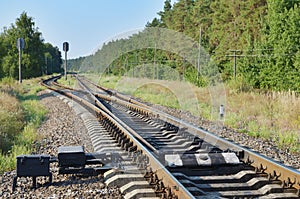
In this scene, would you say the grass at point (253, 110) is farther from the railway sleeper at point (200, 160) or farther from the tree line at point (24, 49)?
the tree line at point (24, 49)

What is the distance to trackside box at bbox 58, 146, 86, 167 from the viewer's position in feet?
18.9

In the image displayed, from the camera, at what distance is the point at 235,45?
32.1 metres

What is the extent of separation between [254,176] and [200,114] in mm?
8187

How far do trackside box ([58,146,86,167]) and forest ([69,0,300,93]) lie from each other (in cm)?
1177

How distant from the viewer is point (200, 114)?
530 inches

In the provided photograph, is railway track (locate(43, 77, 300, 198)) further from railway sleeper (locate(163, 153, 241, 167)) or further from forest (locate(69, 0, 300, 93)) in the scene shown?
forest (locate(69, 0, 300, 93))

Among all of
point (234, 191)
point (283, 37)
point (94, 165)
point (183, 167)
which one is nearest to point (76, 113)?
point (94, 165)

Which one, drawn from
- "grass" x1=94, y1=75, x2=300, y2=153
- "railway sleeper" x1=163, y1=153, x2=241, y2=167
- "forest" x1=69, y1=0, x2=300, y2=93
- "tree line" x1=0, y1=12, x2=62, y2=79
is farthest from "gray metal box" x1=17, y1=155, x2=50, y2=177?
"tree line" x1=0, y1=12, x2=62, y2=79

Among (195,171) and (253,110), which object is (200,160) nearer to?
(195,171)

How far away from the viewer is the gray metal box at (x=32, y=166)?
5.37 m

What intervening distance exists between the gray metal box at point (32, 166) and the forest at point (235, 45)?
12.1 m

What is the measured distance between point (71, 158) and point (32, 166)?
0.56 m

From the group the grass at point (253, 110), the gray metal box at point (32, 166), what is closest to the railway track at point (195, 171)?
the gray metal box at point (32, 166)

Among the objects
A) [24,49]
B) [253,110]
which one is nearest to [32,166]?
[253,110]
